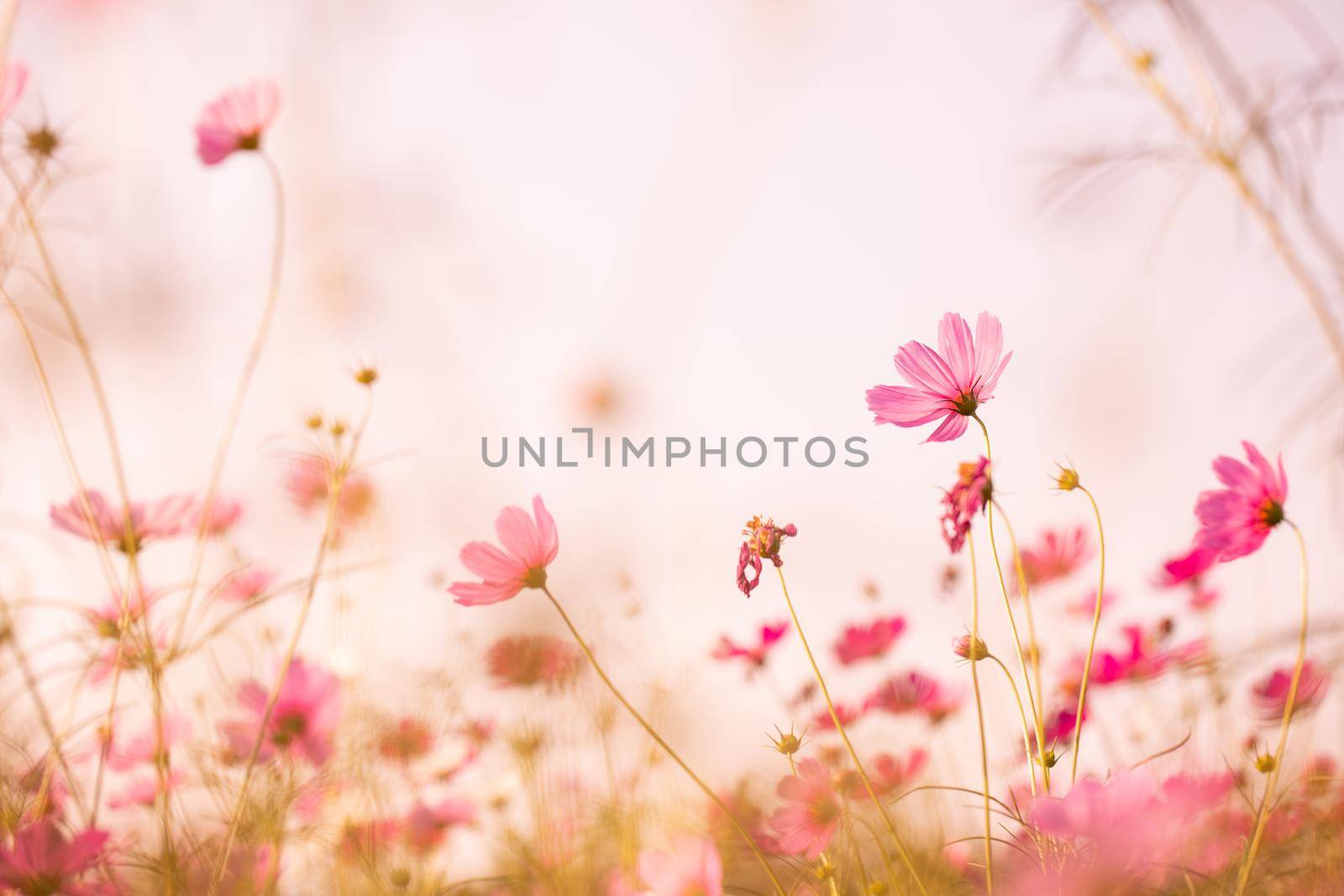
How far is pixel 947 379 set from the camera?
366 mm

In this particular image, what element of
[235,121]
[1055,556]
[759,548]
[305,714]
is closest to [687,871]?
[759,548]

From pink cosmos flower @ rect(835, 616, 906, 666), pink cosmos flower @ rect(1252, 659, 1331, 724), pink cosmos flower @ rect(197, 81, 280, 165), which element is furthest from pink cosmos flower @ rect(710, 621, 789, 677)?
pink cosmos flower @ rect(197, 81, 280, 165)

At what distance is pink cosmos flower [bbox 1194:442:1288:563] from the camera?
41cm

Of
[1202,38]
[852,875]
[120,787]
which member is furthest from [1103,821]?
[120,787]

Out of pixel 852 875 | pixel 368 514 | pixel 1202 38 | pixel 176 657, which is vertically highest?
pixel 1202 38

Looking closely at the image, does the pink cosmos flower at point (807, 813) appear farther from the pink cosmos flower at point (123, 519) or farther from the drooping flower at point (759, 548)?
the pink cosmos flower at point (123, 519)

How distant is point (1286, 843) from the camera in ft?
2.00

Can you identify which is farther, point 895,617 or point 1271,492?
point 895,617

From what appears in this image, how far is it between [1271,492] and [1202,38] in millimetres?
471

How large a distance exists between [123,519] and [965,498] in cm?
50

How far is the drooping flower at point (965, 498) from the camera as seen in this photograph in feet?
1.05

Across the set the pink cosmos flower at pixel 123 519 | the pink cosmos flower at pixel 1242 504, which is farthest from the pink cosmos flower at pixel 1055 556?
the pink cosmos flower at pixel 123 519

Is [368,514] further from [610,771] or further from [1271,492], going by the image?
[1271,492]

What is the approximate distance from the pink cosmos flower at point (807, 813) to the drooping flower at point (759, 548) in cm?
10
